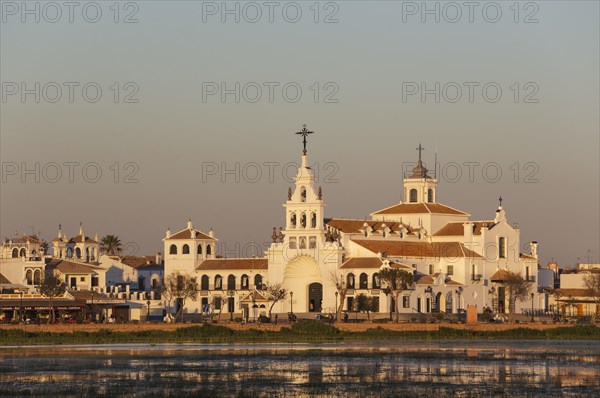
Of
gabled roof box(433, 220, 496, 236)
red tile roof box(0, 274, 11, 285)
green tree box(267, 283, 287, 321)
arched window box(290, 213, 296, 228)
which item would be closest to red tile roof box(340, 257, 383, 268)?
green tree box(267, 283, 287, 321)

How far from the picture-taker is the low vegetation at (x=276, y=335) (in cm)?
9775

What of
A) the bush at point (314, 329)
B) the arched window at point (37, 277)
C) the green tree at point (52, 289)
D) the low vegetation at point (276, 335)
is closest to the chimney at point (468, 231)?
the low vegetation at point (276, 335)

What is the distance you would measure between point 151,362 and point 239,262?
62683 mm

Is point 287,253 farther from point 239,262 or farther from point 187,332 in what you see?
point 187,332

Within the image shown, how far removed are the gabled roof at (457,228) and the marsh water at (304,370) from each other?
46.0 m

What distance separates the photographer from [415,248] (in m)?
133

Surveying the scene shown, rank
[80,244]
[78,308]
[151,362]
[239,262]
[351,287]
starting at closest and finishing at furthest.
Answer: [151,362]
[78,308]
[351,287]
[239,262]
[80,244]

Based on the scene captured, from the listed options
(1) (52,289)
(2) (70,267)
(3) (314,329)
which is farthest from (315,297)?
(3) (314,329)

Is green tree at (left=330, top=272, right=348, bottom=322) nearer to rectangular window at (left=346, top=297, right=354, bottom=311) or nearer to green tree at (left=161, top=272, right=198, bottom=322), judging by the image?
rectangular window at (left=346, top=297, right=354, bottom=311)

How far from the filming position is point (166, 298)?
133 m

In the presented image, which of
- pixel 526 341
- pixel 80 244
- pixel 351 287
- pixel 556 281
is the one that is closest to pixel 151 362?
pixel 526 341

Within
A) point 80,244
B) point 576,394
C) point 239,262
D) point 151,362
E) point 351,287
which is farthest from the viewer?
point 80,244

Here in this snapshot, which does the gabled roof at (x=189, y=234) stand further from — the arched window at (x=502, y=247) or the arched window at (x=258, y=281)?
the arched window at (x=502, y=247)

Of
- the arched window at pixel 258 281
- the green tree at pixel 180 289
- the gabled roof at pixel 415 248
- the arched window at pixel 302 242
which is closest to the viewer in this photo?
the gabled roof at pixel 415 248
